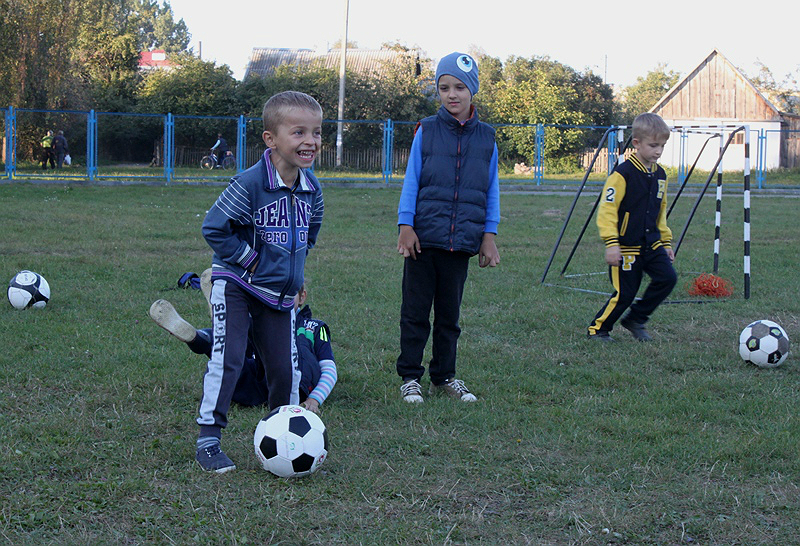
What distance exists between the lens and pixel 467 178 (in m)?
4.51

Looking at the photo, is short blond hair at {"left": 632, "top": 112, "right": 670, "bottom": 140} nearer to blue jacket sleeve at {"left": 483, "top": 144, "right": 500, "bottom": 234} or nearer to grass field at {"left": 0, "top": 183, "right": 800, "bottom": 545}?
grass field at {"left": 0, "top": 183, "right": 800, "bottom": 545}

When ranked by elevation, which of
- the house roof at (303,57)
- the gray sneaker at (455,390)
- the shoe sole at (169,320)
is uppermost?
the house roof at (303,57)

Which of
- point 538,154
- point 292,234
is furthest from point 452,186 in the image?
point 538,154

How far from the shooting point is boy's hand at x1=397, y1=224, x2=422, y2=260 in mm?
4449

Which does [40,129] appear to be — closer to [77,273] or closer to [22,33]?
[22,33]

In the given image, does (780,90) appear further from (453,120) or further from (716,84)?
(453,120)

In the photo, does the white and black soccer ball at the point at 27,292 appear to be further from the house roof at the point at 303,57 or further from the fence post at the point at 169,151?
the house roof at the point at 303,57

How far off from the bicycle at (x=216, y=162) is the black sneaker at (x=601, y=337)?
23109mm

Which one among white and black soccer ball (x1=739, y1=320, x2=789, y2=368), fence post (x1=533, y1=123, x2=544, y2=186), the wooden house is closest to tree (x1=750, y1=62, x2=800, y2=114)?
the wooden house

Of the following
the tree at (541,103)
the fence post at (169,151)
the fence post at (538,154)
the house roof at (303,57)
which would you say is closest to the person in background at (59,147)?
the fence post at (169,151)

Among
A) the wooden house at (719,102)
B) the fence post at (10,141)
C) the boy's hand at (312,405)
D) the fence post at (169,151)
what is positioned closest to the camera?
the boy's hand at (312,405)

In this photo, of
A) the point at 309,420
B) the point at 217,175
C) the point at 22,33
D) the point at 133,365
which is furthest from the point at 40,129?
the point at 309,420

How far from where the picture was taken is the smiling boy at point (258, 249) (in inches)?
140

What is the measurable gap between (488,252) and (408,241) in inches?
18.1
